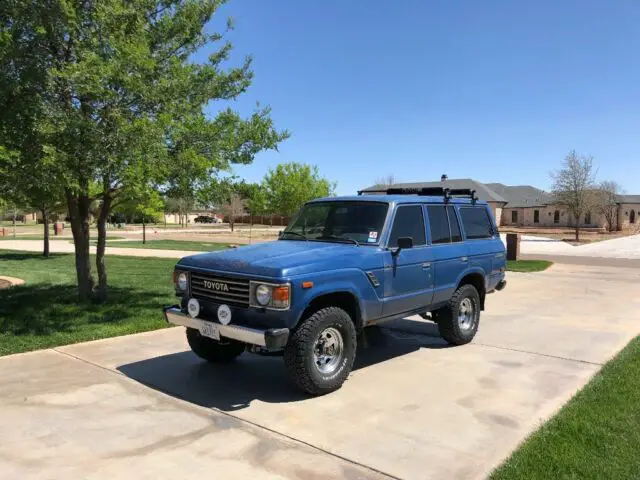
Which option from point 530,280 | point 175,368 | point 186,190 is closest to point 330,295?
point 175,368

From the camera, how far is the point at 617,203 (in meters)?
67.8

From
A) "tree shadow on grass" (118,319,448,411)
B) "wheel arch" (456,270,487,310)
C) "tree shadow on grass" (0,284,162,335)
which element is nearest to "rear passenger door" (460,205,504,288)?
"wheel arch" (456,270,487,310)

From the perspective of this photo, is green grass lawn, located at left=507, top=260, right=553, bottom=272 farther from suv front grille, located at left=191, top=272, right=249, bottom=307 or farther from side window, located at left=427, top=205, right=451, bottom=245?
suv front grille, located at left=191, top=272, right=249, bottom=307

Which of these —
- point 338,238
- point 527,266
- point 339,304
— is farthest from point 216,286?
point 527,266

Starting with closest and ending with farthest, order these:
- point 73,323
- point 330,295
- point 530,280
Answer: point 330,295
point 73,323
point 530,280

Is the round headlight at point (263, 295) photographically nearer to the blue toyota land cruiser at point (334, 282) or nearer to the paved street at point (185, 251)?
the blue toyota land cruiser at point (334, 282)

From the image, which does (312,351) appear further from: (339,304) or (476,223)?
(476,223)

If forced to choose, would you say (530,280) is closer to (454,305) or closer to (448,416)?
(454,305)

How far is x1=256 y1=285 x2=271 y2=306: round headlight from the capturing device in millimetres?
4836

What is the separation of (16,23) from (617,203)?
7329 cm

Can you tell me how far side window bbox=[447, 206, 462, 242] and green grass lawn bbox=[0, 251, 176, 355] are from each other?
452 centimetres

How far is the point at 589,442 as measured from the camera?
4.12 m

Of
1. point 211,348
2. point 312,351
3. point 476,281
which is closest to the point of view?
point 312,351

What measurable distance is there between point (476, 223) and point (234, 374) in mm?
4060
